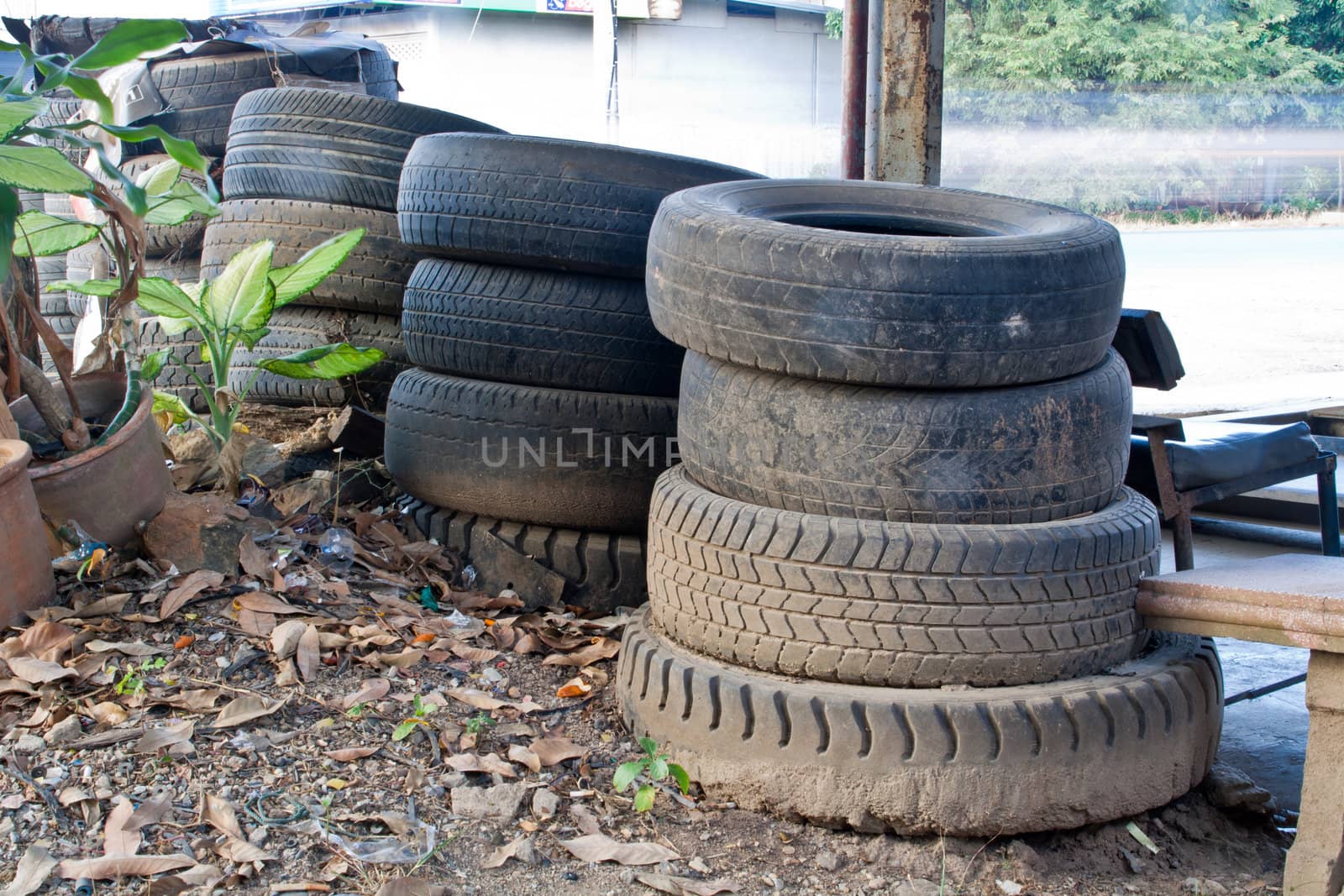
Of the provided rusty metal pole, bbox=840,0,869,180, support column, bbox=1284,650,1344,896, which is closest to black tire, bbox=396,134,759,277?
support column, bbox=1284,650,1344,896

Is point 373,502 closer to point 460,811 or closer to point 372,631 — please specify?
point 372,631

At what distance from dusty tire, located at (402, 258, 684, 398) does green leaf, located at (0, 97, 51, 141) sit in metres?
1.16

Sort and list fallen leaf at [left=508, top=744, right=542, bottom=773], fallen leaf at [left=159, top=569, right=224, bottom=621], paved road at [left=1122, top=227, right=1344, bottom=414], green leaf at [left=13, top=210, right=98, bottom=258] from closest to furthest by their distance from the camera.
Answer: fallen leaf at [left=508, top=744, right=542, bottom=773]
fallen leaf at [left=159, top=569, right=224, bottom=621]
green leaf at [left=13, top=210, right=98, bottom=258]
paved road at [left=1122, top=227, right=1344, bottom=414]

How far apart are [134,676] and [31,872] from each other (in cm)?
59

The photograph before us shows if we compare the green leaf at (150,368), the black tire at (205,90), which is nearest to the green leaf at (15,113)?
the green leaf at (150,368)

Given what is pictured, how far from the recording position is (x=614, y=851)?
1.93m

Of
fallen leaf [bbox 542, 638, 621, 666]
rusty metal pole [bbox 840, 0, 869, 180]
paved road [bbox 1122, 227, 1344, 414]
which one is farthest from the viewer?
paved road [bbox 1122, 227, 1344, 414]

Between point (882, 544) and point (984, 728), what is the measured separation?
1.19 ft

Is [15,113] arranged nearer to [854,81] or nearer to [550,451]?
[550,451]

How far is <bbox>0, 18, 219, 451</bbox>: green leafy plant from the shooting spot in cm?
223

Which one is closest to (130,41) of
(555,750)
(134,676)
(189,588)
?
(189,588)

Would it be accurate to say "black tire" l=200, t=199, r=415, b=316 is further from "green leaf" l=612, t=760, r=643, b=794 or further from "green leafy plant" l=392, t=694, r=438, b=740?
"green leaf" l=612, t=760, r=643, b=794

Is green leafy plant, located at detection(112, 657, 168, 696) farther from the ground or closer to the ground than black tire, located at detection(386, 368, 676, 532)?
closer to the ground

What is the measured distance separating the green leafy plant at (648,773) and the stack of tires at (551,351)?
92 cm
